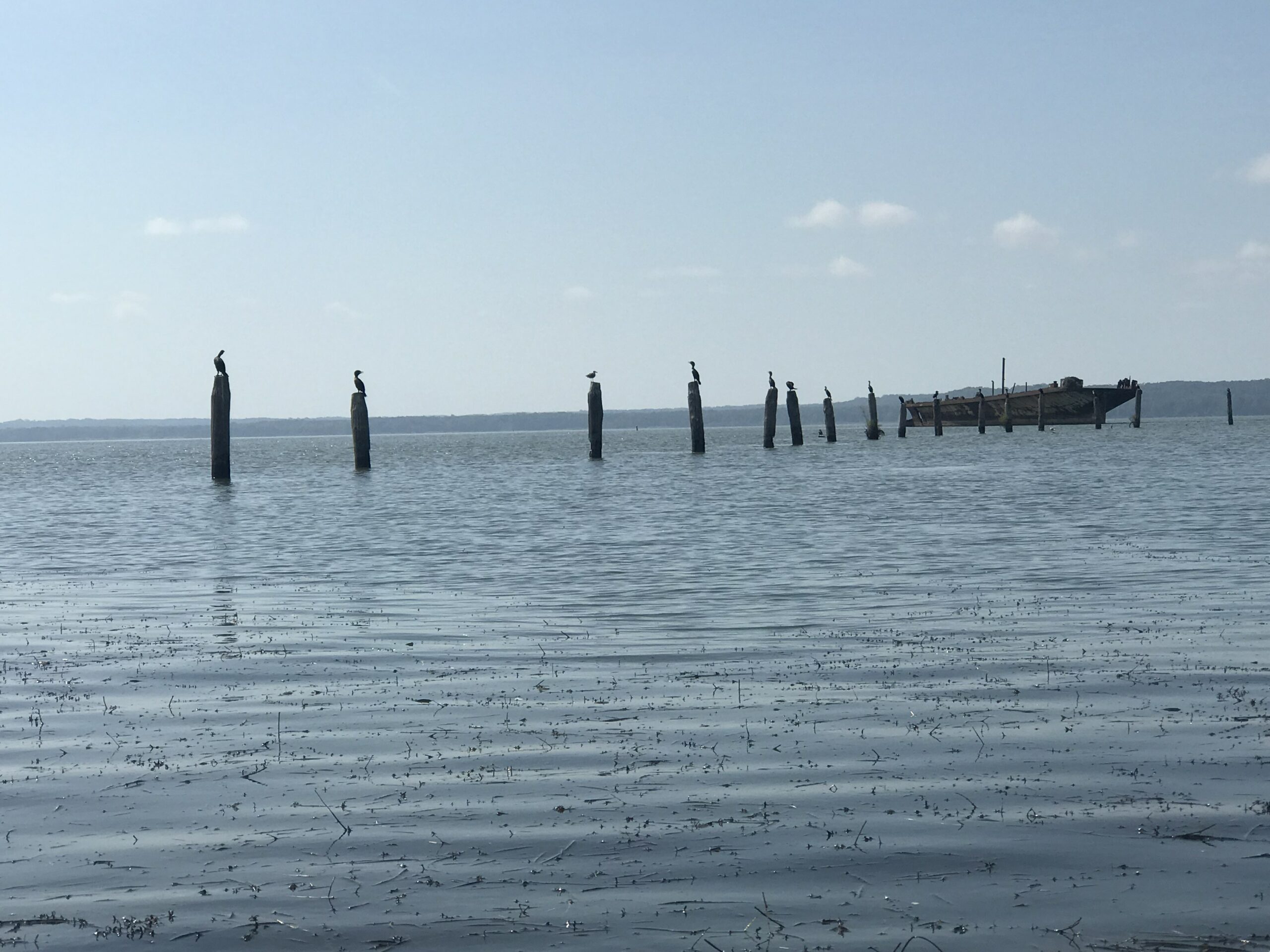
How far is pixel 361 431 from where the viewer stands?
49031 mm

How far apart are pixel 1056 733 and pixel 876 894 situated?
10.1 ft

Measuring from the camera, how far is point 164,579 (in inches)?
715

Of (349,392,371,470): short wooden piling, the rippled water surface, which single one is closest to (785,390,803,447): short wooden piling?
(349,392,371,470): short wooden piling

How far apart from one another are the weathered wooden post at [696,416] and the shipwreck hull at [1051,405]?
39.3 metres

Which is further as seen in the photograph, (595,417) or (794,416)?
(794,416)

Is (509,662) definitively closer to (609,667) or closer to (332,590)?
(609,667)

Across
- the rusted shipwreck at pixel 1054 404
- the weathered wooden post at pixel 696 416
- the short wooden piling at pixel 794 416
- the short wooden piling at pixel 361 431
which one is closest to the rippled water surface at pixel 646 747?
the short wooden piling at pixel 361 431

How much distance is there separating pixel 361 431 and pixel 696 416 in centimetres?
1492

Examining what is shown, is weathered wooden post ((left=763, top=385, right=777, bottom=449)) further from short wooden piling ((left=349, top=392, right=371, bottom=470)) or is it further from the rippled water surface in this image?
the rippled water surface

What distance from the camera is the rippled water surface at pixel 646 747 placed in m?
5.32

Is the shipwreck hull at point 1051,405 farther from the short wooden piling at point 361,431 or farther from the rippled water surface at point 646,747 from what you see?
the rippled water surface at point 646,747

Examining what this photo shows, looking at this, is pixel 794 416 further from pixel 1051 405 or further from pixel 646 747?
pixel 646 747

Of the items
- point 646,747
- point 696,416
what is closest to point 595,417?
point 696,416

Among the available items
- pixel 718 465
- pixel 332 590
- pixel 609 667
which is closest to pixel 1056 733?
pixel 609 667
